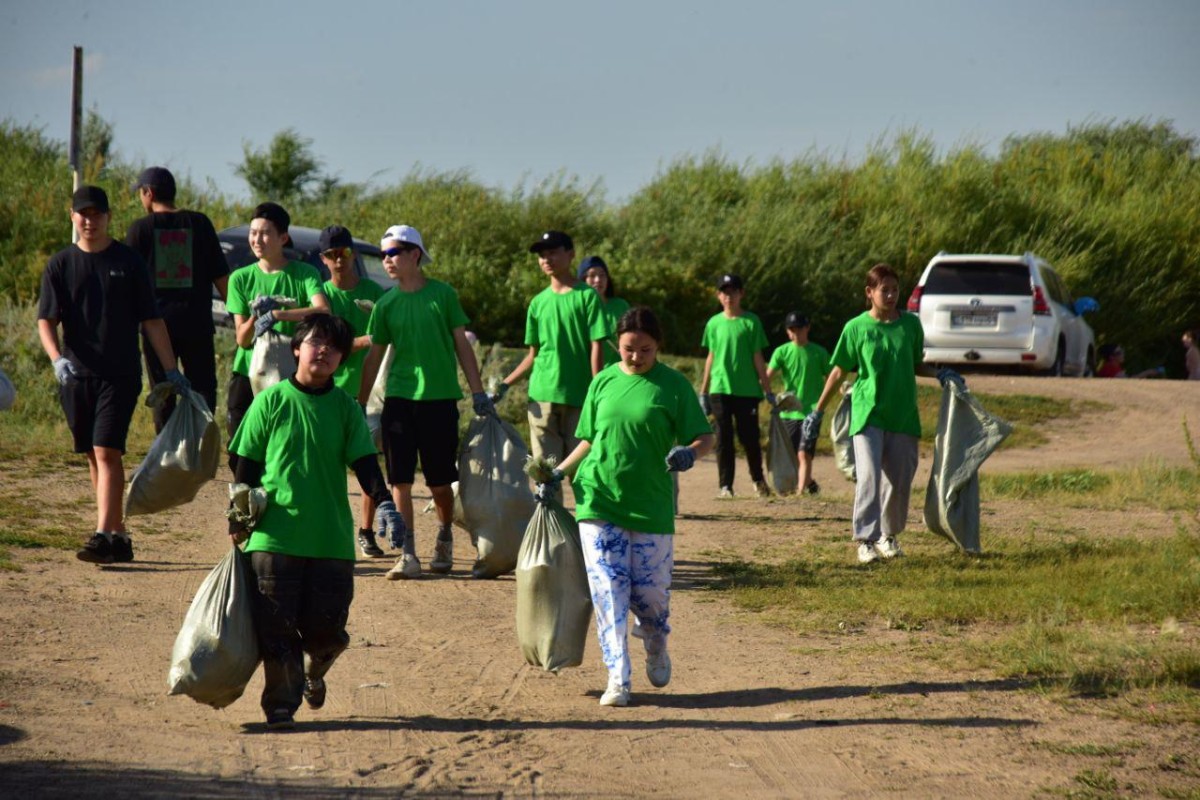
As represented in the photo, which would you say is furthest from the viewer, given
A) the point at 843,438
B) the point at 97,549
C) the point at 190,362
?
the point at 843,438

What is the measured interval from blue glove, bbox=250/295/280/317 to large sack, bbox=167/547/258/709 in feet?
10.6

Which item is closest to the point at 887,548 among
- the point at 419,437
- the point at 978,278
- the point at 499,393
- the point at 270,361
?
the point at 499,393

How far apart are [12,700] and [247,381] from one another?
3.44 m

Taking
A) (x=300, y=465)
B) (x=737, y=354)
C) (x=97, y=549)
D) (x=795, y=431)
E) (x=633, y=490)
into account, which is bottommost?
(x=97, y=549)

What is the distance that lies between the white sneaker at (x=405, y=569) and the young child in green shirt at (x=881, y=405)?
2610 mm

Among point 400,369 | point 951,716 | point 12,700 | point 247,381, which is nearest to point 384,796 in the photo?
point 12,700

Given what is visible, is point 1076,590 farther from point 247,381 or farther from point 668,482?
point 247,381

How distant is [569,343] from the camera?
360 inches

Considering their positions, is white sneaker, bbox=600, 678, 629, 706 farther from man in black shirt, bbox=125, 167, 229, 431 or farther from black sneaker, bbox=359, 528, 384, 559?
man in black shirt, bbox=125, 167, 229, 431

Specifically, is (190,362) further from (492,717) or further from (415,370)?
(492,717)

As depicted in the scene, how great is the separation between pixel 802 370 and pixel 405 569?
20.2 feet

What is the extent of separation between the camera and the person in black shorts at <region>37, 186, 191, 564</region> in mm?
8406

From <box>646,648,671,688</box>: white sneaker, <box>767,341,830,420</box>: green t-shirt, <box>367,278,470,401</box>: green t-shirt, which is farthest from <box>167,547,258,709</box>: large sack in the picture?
<box>767,341,830,420</box>: green t-shirt

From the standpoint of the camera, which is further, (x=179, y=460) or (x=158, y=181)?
(x=158, y=181)
